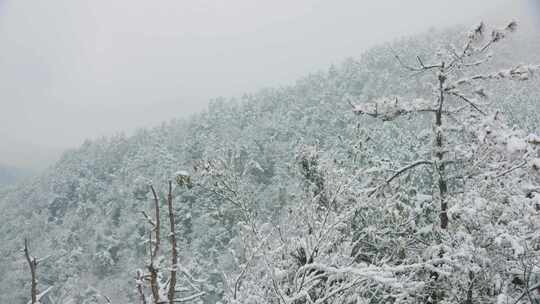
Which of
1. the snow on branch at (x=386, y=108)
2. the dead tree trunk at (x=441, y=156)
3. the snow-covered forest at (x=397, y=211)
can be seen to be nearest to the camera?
the snow-covered forest at (x=397, y=211)

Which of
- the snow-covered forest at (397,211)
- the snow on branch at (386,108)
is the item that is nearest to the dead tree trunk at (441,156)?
the snow-covered forest at (397,211)

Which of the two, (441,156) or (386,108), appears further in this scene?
(386,108)

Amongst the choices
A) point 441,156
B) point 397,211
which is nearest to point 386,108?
point 441,156

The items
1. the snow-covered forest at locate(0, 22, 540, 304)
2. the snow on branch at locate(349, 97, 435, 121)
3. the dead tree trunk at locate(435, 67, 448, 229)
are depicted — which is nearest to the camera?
the snow-covered forest at locate(0, 22, 540, 304)

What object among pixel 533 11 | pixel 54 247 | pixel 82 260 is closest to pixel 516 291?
pixel 533 11

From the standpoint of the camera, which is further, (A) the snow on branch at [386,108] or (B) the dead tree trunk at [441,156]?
(A) the snow on branch at [386,108]

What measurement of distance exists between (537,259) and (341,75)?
324ft

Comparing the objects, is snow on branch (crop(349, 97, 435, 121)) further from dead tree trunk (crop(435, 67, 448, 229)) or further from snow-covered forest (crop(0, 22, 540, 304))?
dead tree trunk (crop(435, 67, 448, 229))

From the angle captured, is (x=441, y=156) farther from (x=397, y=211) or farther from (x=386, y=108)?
(x=397, y=211)

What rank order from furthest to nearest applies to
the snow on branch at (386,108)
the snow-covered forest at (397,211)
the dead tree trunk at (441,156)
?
the snow on branch at (386,108) < the dead tree trunk at (441,156) < the snow-covered forest at (397,211)

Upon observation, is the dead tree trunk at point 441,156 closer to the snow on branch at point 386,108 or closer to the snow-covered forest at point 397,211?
the snow-covered forest at point 397,211

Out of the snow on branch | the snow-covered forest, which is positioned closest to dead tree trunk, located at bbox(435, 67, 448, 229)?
the snow-covered forest

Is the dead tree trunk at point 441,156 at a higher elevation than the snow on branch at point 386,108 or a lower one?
lower

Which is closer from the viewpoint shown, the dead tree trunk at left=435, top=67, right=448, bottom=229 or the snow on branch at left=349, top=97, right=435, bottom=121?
the dead tree trunk at left=435, top=67, right=448, bottom=229
